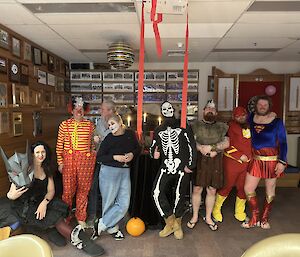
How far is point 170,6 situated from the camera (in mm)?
2311

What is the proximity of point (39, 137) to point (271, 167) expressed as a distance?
9.81 ft

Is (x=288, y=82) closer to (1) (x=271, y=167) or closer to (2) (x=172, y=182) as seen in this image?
(1) (x=271, y=167)

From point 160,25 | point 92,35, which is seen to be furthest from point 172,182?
point 92,35

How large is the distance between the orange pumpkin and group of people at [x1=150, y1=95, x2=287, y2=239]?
236 mm

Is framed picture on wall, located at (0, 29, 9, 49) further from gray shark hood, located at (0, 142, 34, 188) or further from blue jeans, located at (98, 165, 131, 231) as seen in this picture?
blue jeans, located at (98, 165, 131, 231)

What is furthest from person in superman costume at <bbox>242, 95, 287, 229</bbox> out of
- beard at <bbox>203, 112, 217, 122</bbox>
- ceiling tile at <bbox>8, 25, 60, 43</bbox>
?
ceiling tile at <bbox>8, 25, 60, 43</bbox>

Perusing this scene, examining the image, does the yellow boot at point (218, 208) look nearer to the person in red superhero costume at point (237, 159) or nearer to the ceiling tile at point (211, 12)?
the person in red superhero costume at point (237, 159)

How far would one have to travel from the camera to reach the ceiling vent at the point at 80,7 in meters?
2.44

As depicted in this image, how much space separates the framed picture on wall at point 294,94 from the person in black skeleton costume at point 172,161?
3243 mm

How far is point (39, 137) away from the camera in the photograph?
13.2 feet

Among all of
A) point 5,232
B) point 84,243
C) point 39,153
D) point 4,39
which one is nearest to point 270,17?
point 39,153

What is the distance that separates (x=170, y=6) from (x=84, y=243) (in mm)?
2280

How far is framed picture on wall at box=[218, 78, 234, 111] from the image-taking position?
5.49 m

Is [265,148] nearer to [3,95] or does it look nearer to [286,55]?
[286,55]
